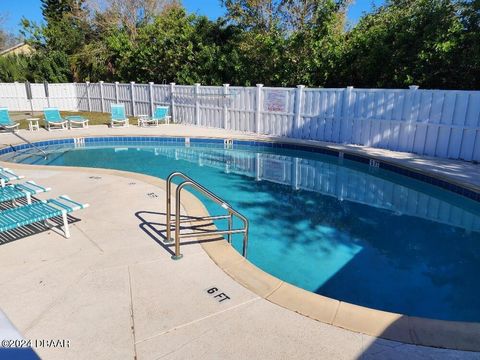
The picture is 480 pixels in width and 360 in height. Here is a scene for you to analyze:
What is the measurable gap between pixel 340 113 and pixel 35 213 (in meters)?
9.42

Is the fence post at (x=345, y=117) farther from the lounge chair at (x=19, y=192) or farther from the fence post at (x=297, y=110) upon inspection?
the lounge chair at (x=19, y=192)

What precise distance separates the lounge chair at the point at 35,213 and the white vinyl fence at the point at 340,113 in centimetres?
890

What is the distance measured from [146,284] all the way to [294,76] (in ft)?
43.9

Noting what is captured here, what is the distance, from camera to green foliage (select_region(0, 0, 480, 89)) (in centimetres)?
1101

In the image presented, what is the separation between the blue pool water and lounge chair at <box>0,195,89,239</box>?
235cm

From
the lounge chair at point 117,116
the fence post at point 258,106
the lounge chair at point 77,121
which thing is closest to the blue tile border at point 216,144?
the fence post at point 258,106

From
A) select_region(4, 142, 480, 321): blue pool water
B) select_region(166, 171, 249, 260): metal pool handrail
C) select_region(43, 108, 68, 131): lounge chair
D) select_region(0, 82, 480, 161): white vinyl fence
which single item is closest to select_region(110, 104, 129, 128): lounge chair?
select_region(43, 108, 68, 131): lounge chair

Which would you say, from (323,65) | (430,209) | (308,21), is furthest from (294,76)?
(430,209)

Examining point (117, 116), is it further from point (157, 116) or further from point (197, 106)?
point (197, 106)

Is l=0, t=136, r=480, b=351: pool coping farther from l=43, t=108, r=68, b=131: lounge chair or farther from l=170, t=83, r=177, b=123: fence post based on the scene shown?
l=170, t=83, r=177, b=123: fence post

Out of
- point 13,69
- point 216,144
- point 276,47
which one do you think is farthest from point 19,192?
point 13,69

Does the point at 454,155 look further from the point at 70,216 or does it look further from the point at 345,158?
the point at 70,216

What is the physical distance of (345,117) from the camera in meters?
11.1

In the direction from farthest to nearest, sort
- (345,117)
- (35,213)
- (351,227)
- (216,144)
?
(216,144) < (345,117) < (351,227) < (35,213)
